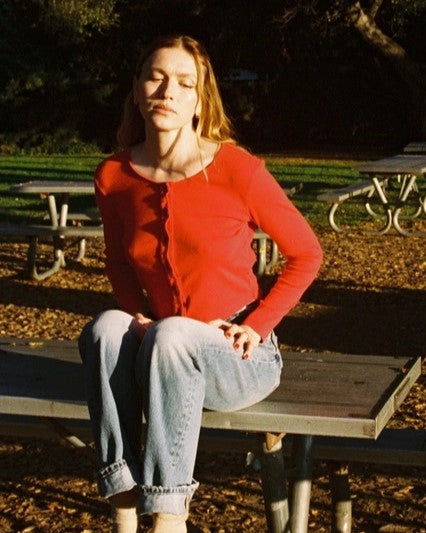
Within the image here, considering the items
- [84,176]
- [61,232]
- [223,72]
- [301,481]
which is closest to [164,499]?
[301,481]

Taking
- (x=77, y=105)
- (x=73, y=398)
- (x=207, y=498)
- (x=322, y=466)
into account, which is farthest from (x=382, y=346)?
(x=77, y=105)

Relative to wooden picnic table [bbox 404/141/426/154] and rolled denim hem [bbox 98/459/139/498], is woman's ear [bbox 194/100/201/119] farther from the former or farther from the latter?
wooden picnic table [bbox 404/141/426/154]

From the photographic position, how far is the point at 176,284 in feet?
10.3

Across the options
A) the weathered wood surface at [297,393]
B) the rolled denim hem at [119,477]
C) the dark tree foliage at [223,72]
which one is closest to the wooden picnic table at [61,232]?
the weathered wood surface at [297,393]

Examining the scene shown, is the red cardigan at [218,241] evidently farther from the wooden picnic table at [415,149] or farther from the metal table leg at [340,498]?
the wooden picnic table at [415,149]

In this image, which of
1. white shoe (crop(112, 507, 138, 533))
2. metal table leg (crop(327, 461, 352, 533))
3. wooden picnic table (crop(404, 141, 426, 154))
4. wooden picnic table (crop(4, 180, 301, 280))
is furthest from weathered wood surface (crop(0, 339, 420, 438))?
wooden picnic table (crop(404, 141, 426, 154))

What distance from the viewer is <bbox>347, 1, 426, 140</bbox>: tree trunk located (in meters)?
28.3

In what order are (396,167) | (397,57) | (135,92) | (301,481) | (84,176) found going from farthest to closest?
1. (397,57)
2. (84,176)
3. (396,167)
4. (135,92)
5. (301,481)

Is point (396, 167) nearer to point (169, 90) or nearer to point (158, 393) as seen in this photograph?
point (169, 90)

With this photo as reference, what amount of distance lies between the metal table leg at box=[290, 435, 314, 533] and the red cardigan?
0.33 m

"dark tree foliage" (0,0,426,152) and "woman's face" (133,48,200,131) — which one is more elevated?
"woman's face" (133,48,200,131)

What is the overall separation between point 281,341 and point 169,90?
13.0 feet

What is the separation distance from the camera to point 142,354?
2867 mm

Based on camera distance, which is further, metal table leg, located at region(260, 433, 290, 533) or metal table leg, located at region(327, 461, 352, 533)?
metal table leg, located at region(327, 461, 352, 533)
